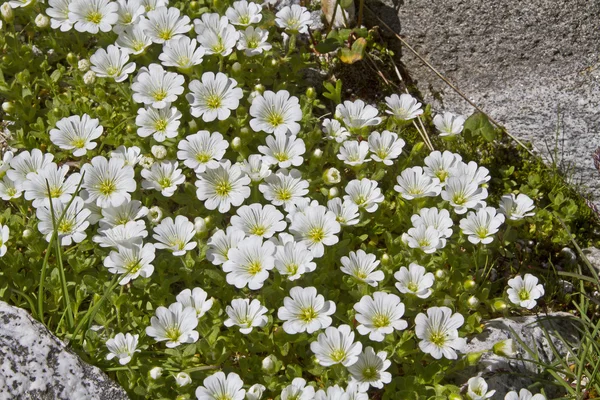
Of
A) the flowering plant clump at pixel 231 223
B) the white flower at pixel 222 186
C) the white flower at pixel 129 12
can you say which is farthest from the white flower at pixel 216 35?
the white flower at pixel 222 186

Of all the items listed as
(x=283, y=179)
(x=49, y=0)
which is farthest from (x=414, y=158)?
(x=49, y=0)

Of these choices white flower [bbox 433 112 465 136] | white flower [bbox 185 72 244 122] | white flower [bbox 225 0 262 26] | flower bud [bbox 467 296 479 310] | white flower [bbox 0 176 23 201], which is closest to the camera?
flower bud [bbox 467 296 479 310]

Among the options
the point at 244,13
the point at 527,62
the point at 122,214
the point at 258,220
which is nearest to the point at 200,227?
the point at 258,220

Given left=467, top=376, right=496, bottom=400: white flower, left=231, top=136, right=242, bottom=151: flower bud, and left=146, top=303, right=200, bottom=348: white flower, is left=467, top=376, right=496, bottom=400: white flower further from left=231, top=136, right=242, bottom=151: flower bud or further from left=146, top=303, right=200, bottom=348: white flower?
left=231, top=136, right=242, bottom=151: flower bud

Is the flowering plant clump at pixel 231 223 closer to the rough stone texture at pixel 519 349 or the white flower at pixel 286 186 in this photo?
the white flower at pixel 286 186

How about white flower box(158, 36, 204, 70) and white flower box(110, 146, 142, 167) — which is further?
white flower box(158, 36, 204, 70)

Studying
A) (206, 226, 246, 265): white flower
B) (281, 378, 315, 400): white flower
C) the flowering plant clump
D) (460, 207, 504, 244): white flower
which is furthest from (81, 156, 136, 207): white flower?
(460, 207, 504, 244): white flower

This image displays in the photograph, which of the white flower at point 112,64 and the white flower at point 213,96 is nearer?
the white flower at point 213,96
